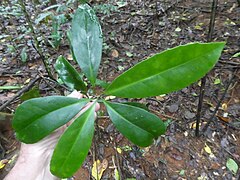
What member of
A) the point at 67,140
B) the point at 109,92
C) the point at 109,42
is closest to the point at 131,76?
the point at 109,92

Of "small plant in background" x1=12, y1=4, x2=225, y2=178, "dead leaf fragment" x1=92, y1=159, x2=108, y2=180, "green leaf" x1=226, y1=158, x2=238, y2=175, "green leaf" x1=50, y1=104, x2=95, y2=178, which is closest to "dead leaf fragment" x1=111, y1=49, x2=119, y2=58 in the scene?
"dead leaf fragment" x1=92, y1=159, x2=108, y2=180

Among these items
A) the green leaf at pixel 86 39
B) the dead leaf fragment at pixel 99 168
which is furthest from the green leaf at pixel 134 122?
the dead leaf fragment at pixel 99 168

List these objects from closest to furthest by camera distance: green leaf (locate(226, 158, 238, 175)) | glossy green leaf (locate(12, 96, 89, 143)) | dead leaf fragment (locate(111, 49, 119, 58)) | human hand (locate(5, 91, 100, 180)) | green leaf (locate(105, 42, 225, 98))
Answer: green leaf (locate(105, 42, 225, 98)), glossy green leaf (locate(12, 96, 89, 143)), human hand (locate(5, 91, 100, 180)), green leaf (locate(226, 158, 238, 175)), dead leaf fragment (locate(111, 49, 119, 58))

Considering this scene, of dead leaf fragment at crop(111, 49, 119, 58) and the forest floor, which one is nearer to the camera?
the forest floor

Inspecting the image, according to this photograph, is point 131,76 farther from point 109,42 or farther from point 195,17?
point 195,17

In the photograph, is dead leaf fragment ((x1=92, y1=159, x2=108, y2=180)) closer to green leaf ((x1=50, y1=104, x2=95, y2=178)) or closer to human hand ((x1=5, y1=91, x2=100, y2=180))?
human hand ((x1=5, y1=91, x2=100, y2=180))

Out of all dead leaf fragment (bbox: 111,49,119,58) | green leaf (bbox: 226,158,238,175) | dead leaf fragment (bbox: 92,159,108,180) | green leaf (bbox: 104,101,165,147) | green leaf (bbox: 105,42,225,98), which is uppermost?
green leaf (bbox: 105,42,225,98)
